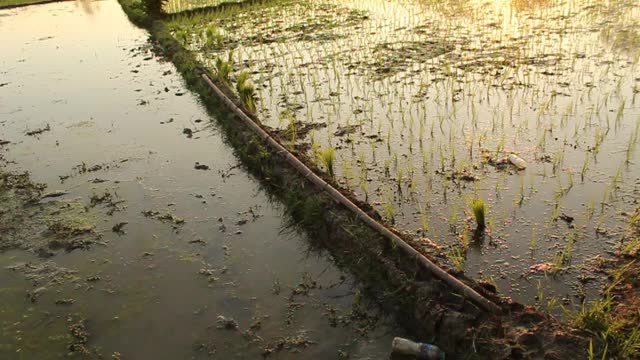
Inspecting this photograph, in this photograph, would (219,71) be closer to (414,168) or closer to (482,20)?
(414,168)

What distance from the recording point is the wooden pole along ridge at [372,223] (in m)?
3.11

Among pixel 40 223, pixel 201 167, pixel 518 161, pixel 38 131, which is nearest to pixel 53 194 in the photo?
pixel 40 223

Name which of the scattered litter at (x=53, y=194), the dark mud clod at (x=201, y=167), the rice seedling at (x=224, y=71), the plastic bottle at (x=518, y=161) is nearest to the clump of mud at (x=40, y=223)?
the scattered litter at (x=53, y=194)

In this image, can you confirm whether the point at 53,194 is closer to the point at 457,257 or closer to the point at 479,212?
the point at 457,257

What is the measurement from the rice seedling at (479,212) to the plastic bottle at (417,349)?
1339 millimetres

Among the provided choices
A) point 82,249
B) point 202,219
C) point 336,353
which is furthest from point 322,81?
point 336,353

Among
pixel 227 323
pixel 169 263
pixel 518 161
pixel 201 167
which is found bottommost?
pixel 227 323

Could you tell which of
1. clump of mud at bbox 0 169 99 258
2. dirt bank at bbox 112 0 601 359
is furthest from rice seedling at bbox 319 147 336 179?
clump of mud at bbox 0 169 99 258

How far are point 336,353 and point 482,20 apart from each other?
834cm

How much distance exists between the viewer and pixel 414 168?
5.04 m

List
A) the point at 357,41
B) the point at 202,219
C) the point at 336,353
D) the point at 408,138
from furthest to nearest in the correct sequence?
the point at 357,41 → the point at 408,138 → the point at 202,219 → the point at 336,353

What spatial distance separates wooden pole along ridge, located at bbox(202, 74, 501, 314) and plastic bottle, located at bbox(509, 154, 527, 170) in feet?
5.91

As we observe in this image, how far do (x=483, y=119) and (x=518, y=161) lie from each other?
1145 millimetres

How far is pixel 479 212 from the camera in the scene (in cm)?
391
